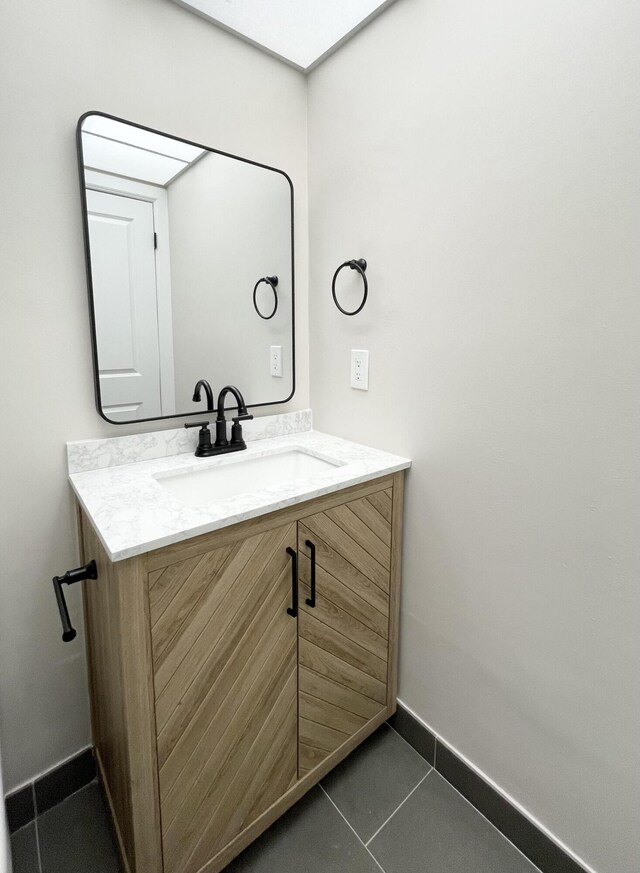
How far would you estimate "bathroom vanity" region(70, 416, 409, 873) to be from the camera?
2.97 ft

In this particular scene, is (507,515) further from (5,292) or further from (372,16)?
(372,16)

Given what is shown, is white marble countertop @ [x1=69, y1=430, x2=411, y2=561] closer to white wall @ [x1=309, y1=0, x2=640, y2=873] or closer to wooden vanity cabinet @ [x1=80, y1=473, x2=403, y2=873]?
wooden vanity cabinet @ [x1=80, y1=473, x2=403, y2=873]

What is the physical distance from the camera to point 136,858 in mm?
943

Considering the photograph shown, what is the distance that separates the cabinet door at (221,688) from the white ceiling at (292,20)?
1.44m

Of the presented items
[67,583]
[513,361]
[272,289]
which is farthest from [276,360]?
[67,583]

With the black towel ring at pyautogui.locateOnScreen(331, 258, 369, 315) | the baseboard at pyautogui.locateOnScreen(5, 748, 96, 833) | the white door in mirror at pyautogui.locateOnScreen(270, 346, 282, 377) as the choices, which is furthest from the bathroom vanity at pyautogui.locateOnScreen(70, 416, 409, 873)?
the black towel ring at pyautogui.locateOnScreen(331, 258, 369, 315)

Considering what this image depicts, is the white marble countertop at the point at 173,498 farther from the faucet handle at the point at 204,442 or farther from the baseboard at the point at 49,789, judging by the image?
the baseboard at the point at 49,789

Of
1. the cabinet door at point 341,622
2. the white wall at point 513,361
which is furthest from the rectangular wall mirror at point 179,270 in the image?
the cabinet door at point 341,622

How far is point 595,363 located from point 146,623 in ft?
3.45

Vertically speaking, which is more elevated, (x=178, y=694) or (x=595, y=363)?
(x=595, y=363)

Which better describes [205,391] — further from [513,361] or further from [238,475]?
[513,361]

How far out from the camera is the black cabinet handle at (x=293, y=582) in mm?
1107

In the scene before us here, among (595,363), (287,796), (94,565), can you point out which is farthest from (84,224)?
(287,796)

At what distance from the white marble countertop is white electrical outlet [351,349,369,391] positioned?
210 mm
